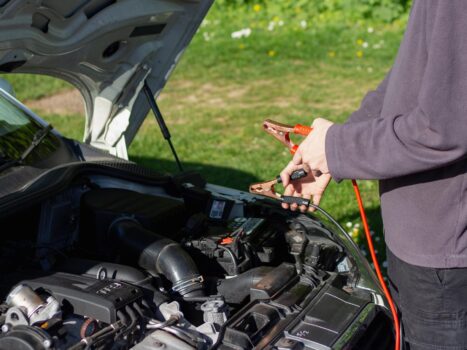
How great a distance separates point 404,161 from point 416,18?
0.42 m

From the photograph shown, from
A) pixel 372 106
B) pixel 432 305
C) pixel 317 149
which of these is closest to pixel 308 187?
pixel 372 106

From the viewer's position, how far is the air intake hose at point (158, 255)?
2608 mm

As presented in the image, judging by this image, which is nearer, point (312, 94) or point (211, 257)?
point (211, 257)

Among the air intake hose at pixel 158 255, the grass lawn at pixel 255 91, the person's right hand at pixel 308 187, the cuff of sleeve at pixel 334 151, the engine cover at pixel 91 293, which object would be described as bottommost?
the grass lawn at pixel 255 91

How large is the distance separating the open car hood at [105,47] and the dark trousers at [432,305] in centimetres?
167

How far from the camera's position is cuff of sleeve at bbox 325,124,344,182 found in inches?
88.1

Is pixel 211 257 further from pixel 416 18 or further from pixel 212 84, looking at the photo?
pixel 212 84

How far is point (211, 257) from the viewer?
286 centimetres

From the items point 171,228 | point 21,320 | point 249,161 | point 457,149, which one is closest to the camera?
point 457,149

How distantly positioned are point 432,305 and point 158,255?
3.25 ft

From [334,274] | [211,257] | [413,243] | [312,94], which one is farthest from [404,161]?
[312,94]

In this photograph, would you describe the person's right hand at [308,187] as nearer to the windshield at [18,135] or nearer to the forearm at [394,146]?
the forearm at [394,146]

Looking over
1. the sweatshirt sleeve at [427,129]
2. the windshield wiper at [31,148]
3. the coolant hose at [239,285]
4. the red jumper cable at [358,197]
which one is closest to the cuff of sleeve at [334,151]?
the sweatshirt sleeve at [427,129]

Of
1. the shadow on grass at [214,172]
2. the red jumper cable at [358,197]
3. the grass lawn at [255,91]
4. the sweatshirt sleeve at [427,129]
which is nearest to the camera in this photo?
the sweatshirt sleeve at [427,129]
